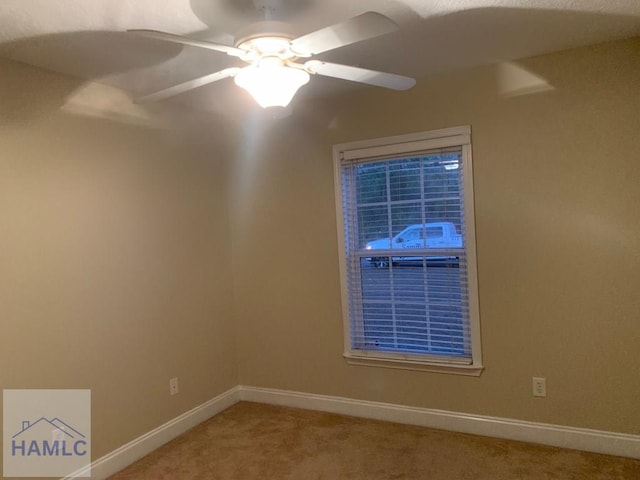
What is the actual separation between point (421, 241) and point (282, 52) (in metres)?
1.73

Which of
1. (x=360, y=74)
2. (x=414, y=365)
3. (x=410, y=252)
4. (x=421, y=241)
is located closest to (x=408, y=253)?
(x=410, y=252)

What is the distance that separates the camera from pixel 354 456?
283 centimetres

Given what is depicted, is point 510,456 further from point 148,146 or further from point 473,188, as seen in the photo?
point 148,146

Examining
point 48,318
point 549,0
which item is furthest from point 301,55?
point 48,318

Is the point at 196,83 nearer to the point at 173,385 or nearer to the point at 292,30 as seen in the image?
the point at 292,30

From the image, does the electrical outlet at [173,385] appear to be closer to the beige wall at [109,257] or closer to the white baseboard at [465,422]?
the beige wall at [109,257]

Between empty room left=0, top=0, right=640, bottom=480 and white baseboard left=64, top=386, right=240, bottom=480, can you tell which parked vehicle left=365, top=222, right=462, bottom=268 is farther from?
white baseboard left=64, top=386, right=240, bottom=480

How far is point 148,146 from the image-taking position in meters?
3.10

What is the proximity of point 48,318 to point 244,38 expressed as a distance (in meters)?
1.82

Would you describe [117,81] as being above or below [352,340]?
above

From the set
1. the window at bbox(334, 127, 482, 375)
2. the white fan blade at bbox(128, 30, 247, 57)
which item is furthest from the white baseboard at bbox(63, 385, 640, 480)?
the white fan blade at bbox(128, 30, 247, 57)

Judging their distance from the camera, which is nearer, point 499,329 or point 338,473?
point 338,473

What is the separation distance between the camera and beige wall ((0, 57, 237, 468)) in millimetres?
2387

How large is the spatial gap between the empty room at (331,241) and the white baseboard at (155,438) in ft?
0.05
